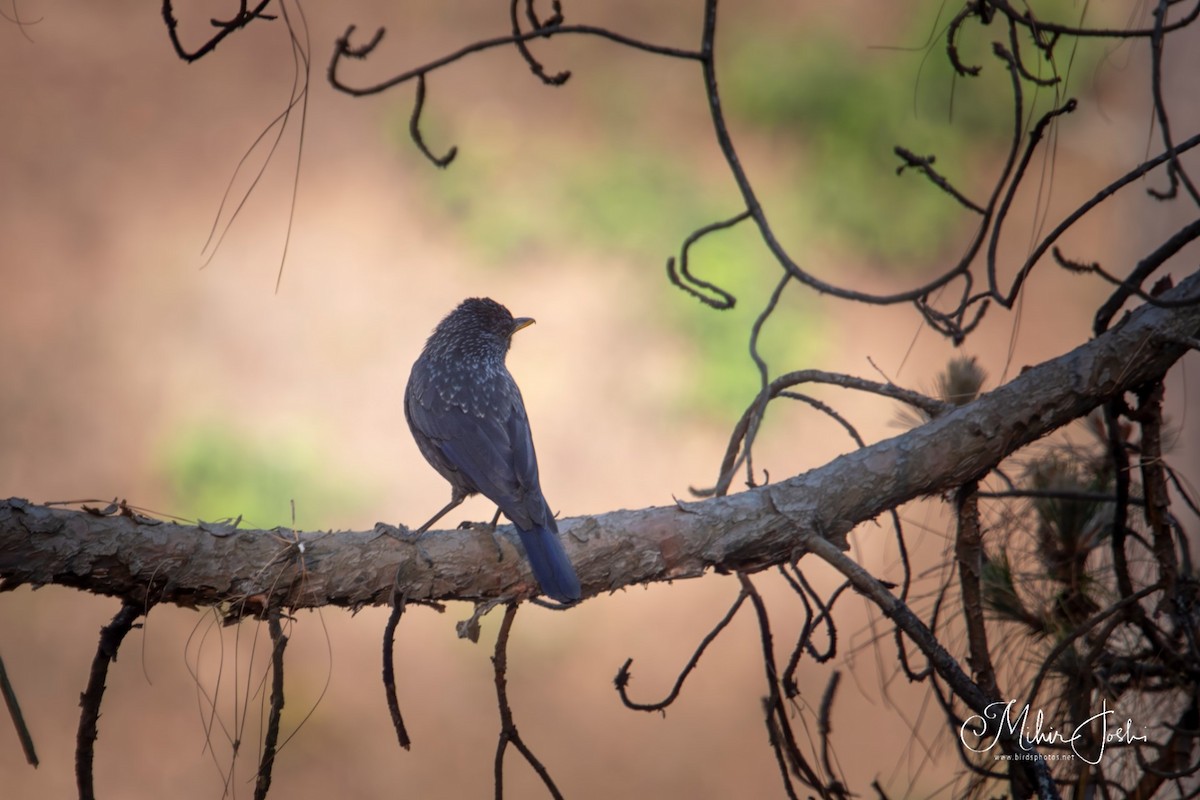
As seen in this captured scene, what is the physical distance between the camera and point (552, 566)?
176cm

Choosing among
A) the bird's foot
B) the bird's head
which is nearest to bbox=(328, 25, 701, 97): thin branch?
the bird's foot

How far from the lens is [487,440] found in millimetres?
2328

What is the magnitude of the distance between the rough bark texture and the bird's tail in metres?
0.05

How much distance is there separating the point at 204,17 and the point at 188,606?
3.15 metres

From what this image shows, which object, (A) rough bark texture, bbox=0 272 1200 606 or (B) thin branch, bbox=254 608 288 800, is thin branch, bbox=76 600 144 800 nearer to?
(A) rough bark texture, bbox=0 272 1200 606

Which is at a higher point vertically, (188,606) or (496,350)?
(496,350)

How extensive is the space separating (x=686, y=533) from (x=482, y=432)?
27.2 inches

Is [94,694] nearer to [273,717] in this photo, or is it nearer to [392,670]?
[273,717]

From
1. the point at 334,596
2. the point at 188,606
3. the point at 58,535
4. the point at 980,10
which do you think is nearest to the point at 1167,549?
the point at 980,10

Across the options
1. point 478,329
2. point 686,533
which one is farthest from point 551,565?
point 478,329

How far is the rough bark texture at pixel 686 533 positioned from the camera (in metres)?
1.62

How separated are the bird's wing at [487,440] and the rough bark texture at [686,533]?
250 millimetres

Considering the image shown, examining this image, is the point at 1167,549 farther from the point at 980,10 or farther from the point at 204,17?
the point at 204,17

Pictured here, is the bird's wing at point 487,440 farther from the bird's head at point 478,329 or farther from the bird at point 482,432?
the bird's head at point 478,329
